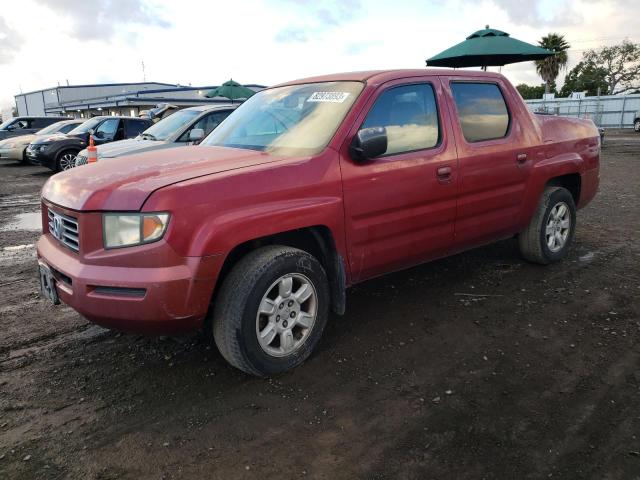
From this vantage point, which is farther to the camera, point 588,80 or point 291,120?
point 588,80

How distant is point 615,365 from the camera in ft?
10.3

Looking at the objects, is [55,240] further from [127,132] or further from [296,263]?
[127,132]

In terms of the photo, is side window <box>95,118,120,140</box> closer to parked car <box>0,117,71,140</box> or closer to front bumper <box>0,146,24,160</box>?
front bumper <box>0,146,24,160</box>

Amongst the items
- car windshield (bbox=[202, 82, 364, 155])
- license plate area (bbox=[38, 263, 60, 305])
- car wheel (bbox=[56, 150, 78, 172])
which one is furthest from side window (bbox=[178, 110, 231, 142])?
→ car wheel (bbox=[56, 150, 78, 172])

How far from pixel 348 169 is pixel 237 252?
0.88m

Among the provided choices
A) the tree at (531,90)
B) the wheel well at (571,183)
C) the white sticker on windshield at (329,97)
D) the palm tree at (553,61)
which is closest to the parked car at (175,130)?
the white sticker on windshield at (329,97)

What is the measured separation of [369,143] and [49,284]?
2124mm

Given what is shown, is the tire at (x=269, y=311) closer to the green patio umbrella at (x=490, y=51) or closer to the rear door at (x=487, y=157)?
the rear door at (x=487, y=157)

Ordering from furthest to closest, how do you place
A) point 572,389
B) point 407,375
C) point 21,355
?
point 21,355 < point 407,375 < point 572,389

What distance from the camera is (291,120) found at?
360cm

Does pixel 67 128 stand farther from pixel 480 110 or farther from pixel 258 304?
pixel 258 304

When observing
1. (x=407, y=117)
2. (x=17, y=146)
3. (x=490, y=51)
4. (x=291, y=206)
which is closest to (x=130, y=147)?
(x=407, y=117)

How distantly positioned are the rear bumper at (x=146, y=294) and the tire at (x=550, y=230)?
3339mm

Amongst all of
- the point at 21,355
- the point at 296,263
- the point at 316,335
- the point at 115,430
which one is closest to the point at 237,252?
the point at 296,263
